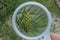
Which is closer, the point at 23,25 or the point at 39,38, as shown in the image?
the point at 39,38

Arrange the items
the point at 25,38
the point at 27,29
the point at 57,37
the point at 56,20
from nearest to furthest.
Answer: the point at 25,38 < the point at 27,29 < the point at 57,37 < the point at 56,20

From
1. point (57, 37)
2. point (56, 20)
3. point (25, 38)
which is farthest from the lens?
point (56, 20)

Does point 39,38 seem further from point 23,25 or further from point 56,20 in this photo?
point 56,20

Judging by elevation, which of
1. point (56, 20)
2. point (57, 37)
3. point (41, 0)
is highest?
point (56, 20)

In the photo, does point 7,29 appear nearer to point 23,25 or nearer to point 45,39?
point 23,25

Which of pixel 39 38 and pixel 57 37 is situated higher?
pixel 57 37

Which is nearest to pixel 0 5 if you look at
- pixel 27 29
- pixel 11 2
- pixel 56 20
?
pixel 11 2

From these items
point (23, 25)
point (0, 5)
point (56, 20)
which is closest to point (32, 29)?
point (23, 25)

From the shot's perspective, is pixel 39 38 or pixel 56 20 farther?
pixel 56 20

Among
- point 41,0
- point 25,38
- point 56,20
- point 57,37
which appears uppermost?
point 56,20
